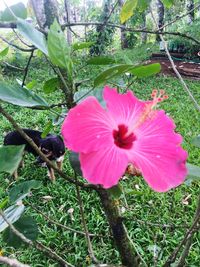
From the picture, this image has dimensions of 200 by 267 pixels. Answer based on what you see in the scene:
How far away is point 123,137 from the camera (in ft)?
1.31

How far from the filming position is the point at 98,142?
36cm

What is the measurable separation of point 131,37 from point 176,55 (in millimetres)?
2868

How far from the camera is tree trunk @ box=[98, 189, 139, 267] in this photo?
599 mm

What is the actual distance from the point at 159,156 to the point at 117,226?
307 millimetres

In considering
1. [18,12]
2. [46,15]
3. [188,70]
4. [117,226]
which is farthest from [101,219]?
[188,70]

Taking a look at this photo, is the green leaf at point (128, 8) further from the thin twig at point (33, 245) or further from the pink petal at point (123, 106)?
the thin twig at point (33, 245)

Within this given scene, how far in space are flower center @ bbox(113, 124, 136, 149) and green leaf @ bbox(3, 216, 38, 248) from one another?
0.25 metres

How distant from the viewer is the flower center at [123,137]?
39cm

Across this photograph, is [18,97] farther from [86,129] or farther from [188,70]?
[188,70]

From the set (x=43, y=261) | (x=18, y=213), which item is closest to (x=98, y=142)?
(x=18, y=213)

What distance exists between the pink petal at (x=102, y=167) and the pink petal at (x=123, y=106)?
0.06m

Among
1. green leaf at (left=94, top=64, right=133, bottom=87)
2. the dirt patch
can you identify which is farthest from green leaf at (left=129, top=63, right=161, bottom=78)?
the dirt patch

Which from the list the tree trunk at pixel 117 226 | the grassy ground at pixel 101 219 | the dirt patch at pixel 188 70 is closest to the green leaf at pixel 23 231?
the tree trunk at pixel 117 226

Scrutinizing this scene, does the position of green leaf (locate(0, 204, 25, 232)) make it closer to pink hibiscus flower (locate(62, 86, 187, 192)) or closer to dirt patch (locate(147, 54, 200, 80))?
pink hibiscus flower (locate(62, 86, 187, 192))
